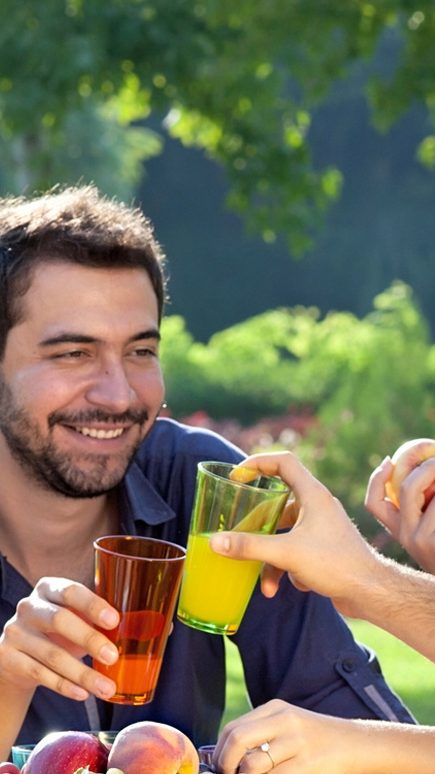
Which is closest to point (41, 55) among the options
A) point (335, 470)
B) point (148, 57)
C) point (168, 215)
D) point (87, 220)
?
point (148, 57)

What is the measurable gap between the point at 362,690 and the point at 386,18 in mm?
7829

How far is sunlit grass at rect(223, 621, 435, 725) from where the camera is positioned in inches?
270

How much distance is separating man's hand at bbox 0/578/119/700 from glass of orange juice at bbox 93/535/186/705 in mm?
25

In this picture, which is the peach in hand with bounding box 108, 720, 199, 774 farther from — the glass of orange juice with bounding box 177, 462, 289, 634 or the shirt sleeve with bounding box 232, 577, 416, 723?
the shirt sleeve with bounding box 232, 577, 416, 723

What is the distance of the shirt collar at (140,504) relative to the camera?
124 inches

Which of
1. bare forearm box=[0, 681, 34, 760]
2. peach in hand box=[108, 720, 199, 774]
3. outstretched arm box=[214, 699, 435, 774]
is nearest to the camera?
peach in hand box=[108, 720, 199, 774]

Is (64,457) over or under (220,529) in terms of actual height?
over

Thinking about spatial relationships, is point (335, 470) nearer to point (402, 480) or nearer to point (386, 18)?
point (386, 18)

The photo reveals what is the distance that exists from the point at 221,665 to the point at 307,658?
237 millimetres

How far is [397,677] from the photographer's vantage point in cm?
763

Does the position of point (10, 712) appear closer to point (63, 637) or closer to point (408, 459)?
point (63, 637)

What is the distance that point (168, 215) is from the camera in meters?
59.1

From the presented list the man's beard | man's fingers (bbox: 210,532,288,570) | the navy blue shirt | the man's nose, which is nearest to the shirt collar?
the navy blue shirt

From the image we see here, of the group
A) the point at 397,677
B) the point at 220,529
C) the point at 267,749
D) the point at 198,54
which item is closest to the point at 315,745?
the point at 267,749
